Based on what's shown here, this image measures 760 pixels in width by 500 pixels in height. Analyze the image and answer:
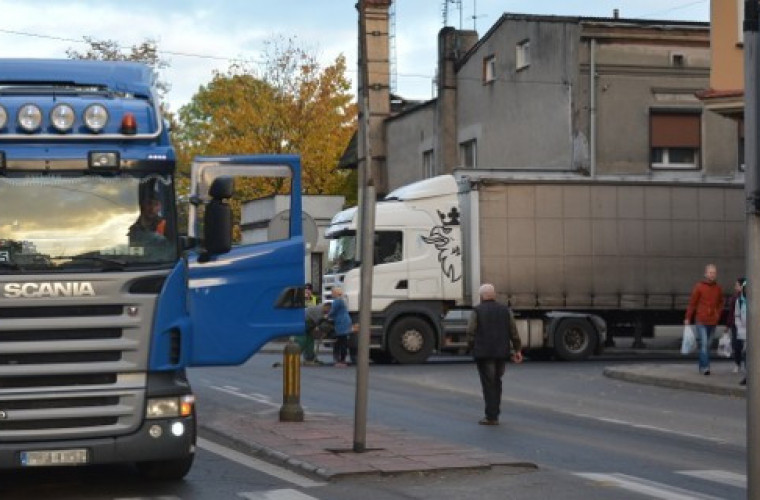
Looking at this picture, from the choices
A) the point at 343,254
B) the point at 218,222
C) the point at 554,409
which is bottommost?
the point at 554,409

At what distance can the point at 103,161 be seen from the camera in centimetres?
1028

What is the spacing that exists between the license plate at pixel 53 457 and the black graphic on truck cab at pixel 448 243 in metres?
19.2

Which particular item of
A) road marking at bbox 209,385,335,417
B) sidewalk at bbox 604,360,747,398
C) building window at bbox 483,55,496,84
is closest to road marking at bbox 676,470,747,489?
road marking at bbox 209,385,335,417

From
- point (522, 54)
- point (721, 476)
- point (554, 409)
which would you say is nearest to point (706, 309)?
point (554, 409)

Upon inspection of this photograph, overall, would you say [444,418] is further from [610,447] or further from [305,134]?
[305,134]

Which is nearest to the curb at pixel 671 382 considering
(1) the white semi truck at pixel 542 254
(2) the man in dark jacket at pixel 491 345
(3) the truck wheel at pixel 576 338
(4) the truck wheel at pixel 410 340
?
(3) the truck wheel at pixel 576 338

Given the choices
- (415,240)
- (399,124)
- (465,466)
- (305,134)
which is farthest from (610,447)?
(305,134)

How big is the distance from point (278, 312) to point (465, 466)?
2.22m

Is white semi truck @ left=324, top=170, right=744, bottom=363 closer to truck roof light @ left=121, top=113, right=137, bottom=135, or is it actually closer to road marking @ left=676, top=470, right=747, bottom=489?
road marking @ left=676, top=470, right=747, bottom=489

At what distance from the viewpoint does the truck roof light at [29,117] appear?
404 inches

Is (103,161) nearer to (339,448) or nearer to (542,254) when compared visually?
(339,448)

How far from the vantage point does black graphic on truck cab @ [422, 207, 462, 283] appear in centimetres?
2884

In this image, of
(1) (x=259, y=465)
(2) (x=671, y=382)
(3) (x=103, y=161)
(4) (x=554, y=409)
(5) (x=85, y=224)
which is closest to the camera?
(5) (x=85, y=224)

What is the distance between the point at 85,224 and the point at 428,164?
1446 inches
